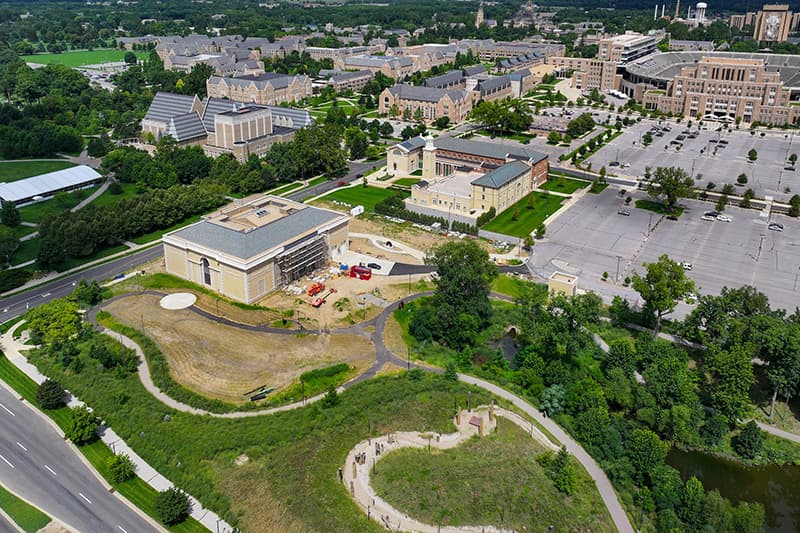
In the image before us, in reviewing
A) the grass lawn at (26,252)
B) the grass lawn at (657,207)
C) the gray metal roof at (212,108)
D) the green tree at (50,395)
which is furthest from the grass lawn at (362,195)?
the green tree at (50,395)

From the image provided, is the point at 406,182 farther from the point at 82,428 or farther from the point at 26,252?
the point at 82,428

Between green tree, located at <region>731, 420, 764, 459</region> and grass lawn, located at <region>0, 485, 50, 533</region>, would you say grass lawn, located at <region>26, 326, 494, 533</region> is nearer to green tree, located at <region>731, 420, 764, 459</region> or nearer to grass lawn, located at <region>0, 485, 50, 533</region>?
grass lawn, located at <region>0, 485, 50, 533</region>

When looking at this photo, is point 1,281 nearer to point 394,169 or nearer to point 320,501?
point 320,501

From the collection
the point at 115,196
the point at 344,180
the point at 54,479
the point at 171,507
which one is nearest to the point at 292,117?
the point at 344,180

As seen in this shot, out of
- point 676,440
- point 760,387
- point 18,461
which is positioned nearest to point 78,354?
point 18,461

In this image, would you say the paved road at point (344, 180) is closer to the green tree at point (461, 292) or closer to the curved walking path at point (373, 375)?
the curved walking path at point (373, 375)

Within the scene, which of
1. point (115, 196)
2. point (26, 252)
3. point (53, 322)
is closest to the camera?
point (53, 322)
